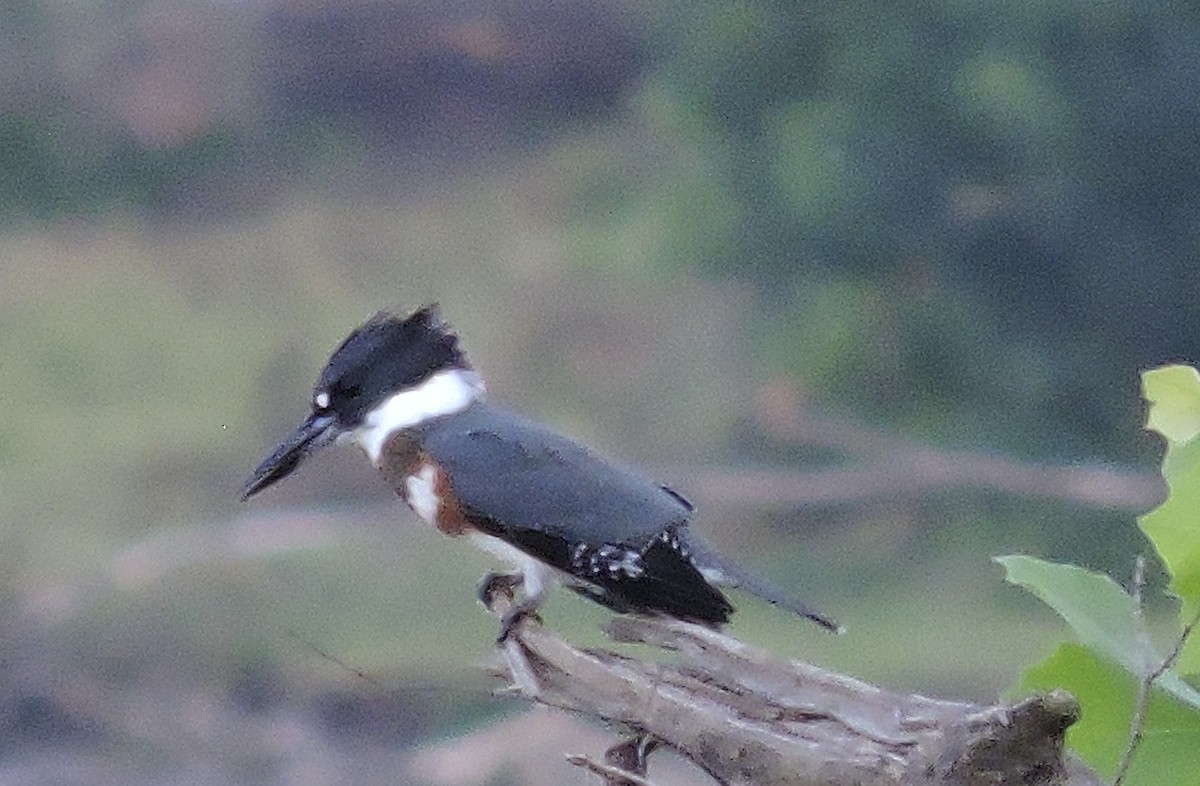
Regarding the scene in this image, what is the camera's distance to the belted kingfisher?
54cm

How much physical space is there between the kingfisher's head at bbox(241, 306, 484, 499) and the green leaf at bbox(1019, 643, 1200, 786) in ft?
1.24

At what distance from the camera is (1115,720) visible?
276 mm

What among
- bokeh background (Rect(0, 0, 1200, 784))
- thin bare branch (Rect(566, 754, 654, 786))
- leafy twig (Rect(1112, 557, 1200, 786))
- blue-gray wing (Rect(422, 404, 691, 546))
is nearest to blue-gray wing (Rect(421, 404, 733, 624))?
blue-gray wing (Rect(422, 404, 691, 546))

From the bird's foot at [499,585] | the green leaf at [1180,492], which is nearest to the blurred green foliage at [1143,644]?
the green leaf at [1180,492]

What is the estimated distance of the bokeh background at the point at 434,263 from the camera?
3.22 feet

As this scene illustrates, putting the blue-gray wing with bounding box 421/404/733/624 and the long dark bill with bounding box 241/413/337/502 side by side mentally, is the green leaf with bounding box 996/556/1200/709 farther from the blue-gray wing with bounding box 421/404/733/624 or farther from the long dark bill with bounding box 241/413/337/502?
the long dark bill with bounding box 241/413/337/502

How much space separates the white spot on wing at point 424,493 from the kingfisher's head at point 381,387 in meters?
0.03

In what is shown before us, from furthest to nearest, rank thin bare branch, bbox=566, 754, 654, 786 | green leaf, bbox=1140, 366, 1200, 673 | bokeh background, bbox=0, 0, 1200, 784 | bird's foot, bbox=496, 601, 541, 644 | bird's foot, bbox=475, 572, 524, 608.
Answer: bokeh background, bbox=0, 0, 1200, 784 < bird's foot, bbox=475, 572, 524, 608 < bird's foot, bbox=496, 601, 541, 644 < thin bare branch, bbox=566, 754, 654, 786 < green leaf, bbox=1140, 366, 1200, 673

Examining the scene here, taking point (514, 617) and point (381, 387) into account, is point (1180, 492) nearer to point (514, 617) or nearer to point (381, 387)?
point (514, 617)

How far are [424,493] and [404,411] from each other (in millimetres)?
48

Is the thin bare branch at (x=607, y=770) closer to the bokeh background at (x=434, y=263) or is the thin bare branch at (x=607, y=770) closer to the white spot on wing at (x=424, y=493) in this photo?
the white spot on wing at (x=424, y=493)

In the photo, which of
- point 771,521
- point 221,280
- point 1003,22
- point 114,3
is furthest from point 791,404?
point 114,3

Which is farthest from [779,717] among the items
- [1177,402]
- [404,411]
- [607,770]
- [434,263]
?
[434,263]

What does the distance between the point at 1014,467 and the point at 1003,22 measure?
31 centimetres
